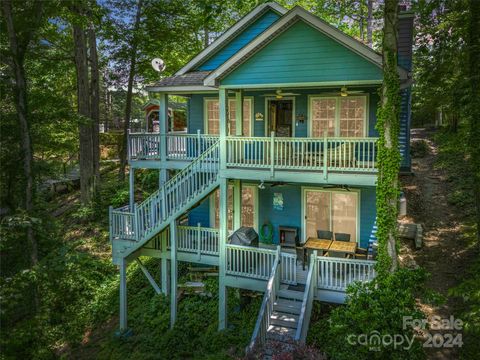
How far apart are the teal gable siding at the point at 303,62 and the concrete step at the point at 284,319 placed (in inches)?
264

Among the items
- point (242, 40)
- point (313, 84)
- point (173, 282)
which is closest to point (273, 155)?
point (313, 84)

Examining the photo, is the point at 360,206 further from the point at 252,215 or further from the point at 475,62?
the point at 475,62

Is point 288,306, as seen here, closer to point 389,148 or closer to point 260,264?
point 260,264

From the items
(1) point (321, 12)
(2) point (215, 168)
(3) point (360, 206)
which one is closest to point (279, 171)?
(2) point (215, 168)

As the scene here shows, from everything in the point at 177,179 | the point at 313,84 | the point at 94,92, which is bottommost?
the point at 177,179

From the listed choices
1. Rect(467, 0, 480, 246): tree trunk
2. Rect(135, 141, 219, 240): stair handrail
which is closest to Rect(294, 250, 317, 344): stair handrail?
Rect(135, 141, 219, 240): stair handrail

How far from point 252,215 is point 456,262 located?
287 inches

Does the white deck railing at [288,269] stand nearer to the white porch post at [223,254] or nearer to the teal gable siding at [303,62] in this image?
the white porch post at [223,254]

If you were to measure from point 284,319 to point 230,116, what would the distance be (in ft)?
26.7

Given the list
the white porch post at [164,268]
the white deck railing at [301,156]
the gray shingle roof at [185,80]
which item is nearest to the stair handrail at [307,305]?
the white deck railing at [301,156]

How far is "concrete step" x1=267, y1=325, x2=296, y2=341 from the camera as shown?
9705 millimetres

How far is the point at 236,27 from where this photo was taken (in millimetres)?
14594

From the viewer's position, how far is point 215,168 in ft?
40.8

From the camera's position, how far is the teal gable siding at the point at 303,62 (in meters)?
10.5
